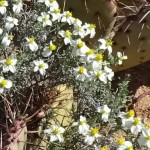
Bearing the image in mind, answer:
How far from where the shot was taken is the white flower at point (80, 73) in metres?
1.97

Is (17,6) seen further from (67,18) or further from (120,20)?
(120,20)

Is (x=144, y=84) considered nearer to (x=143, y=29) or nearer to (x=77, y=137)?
(x=143, y=29)

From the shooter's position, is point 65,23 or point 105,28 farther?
point 105,28

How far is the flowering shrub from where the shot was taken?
1.95 m

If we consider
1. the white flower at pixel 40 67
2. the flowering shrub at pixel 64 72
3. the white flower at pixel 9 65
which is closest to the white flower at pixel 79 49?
the flowering shrub at pixel 64 72

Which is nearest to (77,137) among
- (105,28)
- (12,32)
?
(12,32)

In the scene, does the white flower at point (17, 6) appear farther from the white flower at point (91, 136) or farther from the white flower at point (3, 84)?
the white flower at point (91, 136)

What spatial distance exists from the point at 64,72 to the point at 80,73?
13 cm

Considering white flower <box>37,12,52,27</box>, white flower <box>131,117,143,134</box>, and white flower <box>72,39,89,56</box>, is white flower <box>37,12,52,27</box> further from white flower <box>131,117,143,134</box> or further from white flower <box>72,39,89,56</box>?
white flower <box>131,117,143,134</box>

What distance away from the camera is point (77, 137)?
2.09 metres

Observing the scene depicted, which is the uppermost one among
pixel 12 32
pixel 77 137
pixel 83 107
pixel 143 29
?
pixel 143 29

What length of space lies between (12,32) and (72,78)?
→ 1.12ft

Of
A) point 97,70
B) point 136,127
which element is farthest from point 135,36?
point 136,127

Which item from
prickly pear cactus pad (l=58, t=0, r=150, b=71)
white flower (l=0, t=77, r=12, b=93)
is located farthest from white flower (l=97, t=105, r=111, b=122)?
prickly pear cactus pad (l=58, t=0, r=150, b=71)
